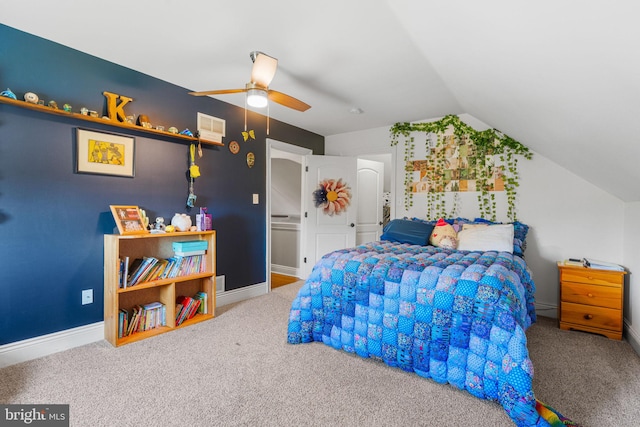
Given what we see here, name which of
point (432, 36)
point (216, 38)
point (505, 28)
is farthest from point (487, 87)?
point (216, 38)

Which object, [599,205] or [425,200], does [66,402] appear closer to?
[425,200]

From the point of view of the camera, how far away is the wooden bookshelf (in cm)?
244

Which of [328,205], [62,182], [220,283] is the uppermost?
[62,182]

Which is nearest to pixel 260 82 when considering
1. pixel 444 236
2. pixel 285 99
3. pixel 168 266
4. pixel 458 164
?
pixel 285 99

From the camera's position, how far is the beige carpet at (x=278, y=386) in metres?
1.64

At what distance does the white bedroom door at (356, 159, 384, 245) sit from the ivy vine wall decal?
0.84 meters

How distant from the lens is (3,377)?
1993 mm

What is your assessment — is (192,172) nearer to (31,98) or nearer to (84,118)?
(84,118)

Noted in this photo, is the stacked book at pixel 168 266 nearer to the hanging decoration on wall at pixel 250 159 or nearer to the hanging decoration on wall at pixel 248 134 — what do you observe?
the hanging decoration on wall at pixel 250 159

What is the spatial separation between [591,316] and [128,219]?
410 centimetres

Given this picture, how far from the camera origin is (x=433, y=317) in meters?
1.93

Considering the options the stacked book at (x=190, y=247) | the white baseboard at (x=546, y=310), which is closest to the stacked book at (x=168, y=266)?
the stacked book at (x=190, y=247)

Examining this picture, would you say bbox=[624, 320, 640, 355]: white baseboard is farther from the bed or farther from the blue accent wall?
the blue accent wall

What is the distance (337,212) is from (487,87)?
2733 mm
